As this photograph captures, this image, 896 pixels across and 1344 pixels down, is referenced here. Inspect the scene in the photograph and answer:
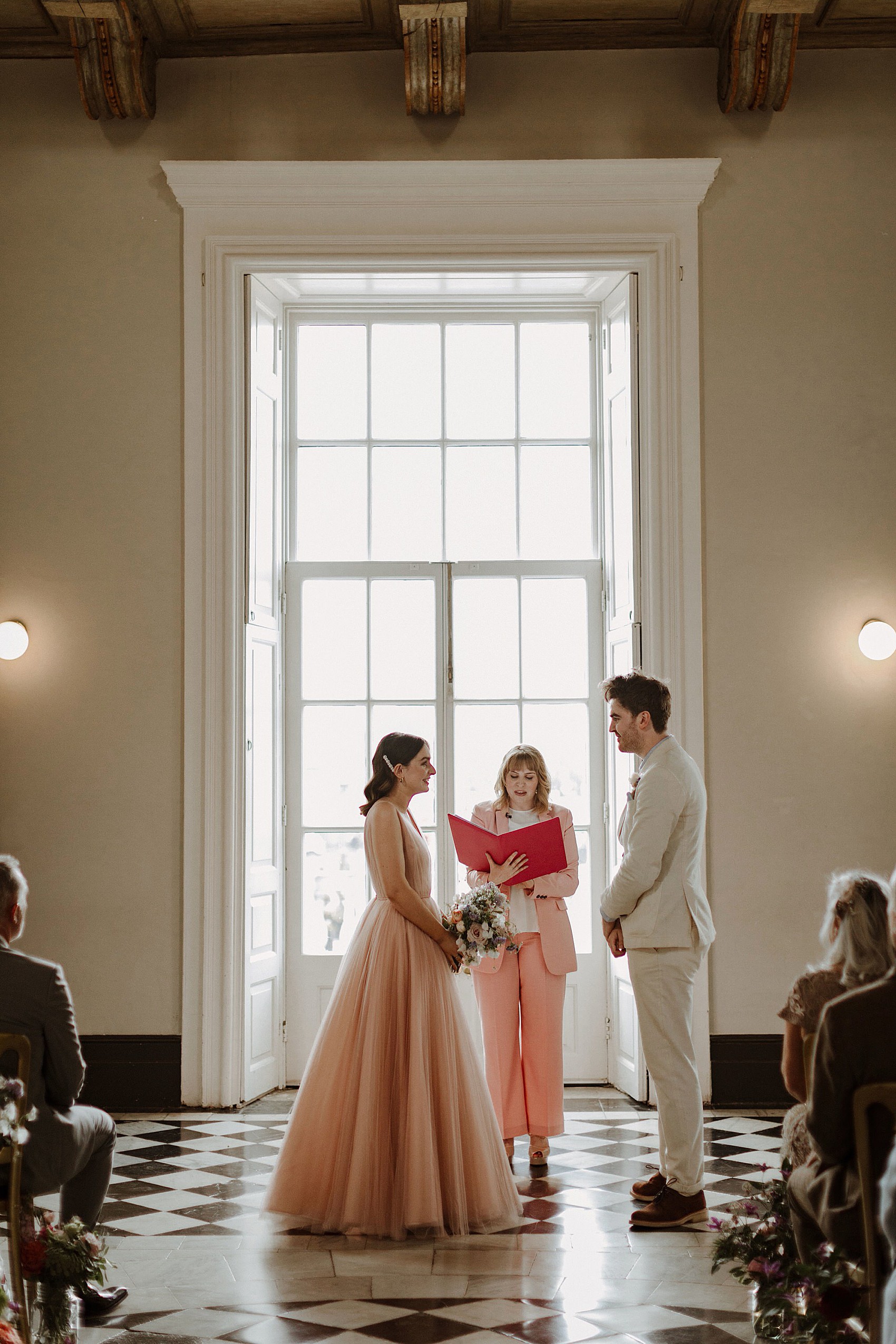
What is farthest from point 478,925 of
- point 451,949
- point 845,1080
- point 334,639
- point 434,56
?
point 434,56

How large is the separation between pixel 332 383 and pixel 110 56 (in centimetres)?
187

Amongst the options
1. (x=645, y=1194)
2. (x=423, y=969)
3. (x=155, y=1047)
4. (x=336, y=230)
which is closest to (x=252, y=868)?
(x=155, y=1047)

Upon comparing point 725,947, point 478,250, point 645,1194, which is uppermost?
point 478,250

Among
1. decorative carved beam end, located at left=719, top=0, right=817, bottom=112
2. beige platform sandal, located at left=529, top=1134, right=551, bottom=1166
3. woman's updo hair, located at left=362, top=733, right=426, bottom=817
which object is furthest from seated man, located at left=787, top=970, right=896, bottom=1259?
decorative carved beam end, located at left=719, top=0, right=817, bottom=112

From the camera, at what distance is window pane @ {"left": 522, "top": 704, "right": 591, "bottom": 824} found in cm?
628

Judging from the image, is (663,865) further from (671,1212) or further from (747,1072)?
(747,1072)

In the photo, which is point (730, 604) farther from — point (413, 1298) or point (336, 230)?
point (413, 1298)

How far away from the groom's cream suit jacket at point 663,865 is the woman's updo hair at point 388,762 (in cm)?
80

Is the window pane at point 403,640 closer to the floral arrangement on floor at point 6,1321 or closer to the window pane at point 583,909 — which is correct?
the window pane at point 583,909

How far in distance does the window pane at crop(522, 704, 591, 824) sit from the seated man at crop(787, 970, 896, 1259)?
3810 millimetres

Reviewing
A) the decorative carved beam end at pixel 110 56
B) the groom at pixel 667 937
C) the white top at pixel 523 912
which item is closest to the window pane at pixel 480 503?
the white top at pixel 523 912

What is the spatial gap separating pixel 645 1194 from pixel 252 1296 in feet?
4.85

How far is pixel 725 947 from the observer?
564cm

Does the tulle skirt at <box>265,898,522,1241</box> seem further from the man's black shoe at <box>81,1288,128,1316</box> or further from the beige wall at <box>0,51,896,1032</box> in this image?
the beige wall at <box>0,51,896,1032</box>
